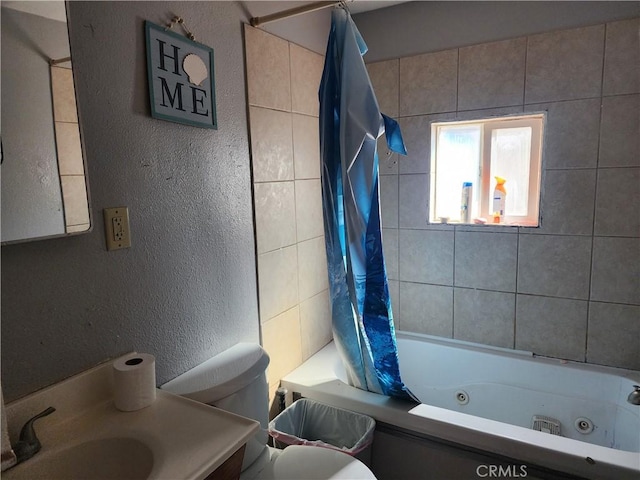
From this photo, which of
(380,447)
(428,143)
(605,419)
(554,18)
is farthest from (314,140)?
(605,419)

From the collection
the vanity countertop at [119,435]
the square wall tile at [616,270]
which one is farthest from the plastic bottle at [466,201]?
the vanity countertop at [119,435]

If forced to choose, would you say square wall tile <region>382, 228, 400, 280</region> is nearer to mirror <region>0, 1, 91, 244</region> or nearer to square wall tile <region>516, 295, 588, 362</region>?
square wall tile <region>516, 295, 588, 362</region>

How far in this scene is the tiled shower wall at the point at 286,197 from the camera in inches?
71.6

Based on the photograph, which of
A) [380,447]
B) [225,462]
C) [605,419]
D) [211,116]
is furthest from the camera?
[605,419]

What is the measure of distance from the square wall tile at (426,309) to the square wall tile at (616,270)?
27.8 inches

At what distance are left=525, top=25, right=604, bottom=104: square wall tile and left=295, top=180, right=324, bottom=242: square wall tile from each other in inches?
45.4

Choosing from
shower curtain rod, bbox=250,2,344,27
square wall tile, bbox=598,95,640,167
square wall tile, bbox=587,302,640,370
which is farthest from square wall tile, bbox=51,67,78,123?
square wall tile, bbox=587,302,640,370

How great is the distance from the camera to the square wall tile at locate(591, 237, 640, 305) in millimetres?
1950

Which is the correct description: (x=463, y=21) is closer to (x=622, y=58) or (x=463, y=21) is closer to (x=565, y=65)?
(x=565, y=65)

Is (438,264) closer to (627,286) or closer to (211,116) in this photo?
(627,286)

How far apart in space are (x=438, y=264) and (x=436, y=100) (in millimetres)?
908

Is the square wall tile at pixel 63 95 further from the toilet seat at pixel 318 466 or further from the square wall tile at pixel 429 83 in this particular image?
the square wall tile at pixel 429 83

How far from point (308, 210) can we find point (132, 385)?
1283mm

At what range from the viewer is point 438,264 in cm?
241
